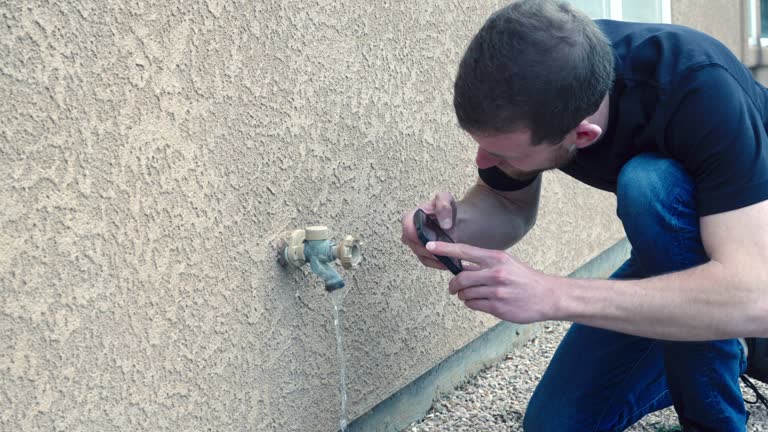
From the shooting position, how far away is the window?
12.9ft

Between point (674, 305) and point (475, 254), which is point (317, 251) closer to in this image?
point (475, 254)

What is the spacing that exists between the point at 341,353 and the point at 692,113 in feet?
3.49

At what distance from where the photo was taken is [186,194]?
1.71m

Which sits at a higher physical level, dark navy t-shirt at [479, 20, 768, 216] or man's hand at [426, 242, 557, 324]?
dark navy t-shirt at [479, 20, 768, 216]

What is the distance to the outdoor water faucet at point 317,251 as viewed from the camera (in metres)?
1.99

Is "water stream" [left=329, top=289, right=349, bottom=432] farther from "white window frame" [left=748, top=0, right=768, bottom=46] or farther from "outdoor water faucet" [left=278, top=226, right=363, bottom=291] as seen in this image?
"white window frame" [left=748, top=0, right=768, bottom=46]

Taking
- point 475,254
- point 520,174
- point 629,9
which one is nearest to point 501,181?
point 520,174

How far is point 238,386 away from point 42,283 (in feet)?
1.98

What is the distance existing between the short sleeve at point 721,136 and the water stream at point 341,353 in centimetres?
93

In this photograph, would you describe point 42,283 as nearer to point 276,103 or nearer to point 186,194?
point 186,194

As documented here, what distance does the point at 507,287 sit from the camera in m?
1.78

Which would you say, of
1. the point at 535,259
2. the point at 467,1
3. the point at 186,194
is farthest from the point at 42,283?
the point at 535,259

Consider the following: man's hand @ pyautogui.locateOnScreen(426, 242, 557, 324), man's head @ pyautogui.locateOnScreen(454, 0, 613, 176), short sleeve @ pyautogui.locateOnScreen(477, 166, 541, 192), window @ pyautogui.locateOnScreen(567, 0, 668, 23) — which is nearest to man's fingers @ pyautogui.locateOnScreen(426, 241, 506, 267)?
man's hand @ pyautogui.locateOnScreen(426, 242, 557, 324)

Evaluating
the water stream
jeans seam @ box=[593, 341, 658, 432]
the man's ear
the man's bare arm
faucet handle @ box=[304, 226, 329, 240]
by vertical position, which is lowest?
jeans seam @ box=[593, 341, 658, 432]
